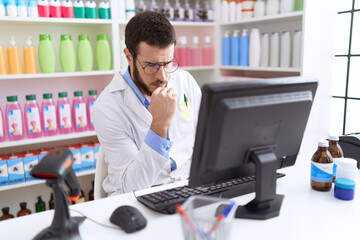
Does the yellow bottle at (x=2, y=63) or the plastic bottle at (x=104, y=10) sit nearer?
the yellow bottle at (x=2, y=63)

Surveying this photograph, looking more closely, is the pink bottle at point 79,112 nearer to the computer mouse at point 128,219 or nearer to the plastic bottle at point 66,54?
the plastic bottle at point 66,54

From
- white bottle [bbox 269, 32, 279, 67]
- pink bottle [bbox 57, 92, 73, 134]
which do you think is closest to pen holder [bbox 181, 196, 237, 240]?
pink bottle [bbox 57, 92, 73, 134]

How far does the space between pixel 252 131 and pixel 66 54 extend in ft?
5.70

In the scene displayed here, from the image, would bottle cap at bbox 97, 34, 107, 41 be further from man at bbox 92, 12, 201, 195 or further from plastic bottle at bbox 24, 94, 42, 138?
man at bbox 92, 12, 201, 195

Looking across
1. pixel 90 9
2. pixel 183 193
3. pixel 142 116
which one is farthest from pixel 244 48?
pixel 183 193

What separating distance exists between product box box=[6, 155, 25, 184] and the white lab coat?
1.07 meters

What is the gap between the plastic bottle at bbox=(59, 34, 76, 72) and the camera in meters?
2.24

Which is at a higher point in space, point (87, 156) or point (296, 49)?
point (296, 49)

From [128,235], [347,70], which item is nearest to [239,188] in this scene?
[128,235]

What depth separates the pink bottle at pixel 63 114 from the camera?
7.43ft

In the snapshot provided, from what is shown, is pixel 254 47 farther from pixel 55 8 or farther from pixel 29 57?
pixel 29 57

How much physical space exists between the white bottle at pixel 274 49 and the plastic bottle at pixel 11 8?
1.81 m

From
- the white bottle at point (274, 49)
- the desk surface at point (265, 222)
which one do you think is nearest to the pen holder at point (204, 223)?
the desk surface at point (265, 222)

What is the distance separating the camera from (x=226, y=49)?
2840 mm
